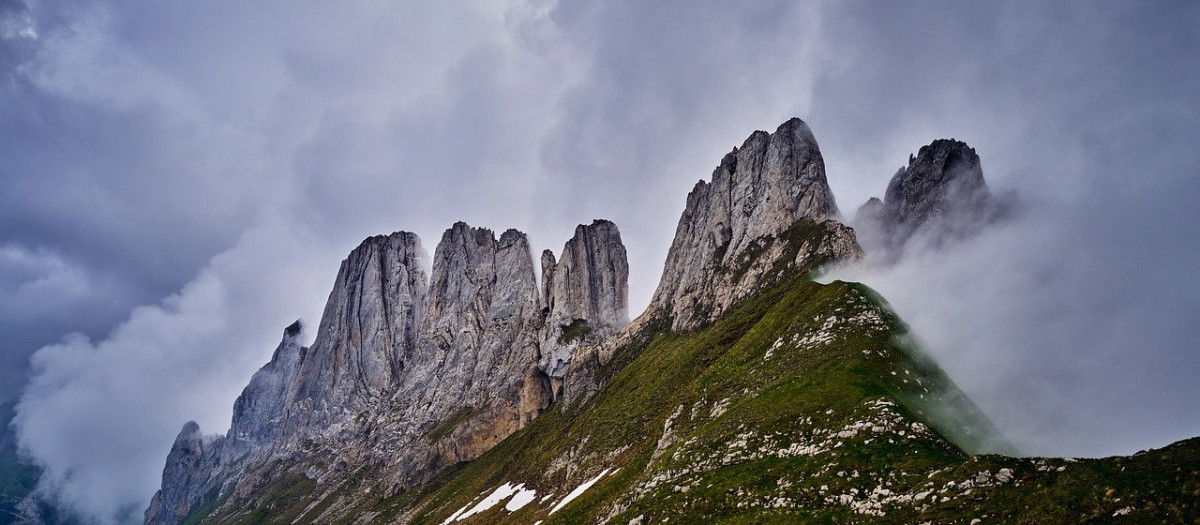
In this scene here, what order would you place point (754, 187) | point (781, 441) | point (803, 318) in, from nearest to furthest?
point (781, 441), point (803, 318), point (754, 187)

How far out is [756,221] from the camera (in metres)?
178

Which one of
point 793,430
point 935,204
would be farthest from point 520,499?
point 935,204

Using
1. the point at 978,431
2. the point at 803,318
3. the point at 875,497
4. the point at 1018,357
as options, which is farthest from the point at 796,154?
the point at 875,497

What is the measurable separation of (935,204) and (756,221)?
58373 mm

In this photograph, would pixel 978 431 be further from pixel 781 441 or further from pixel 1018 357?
pixel 1018 357

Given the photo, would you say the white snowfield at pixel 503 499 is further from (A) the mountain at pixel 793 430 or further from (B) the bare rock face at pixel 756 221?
(B) the bare rock face at pixel 756 221

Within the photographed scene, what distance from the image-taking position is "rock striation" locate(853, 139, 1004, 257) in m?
172

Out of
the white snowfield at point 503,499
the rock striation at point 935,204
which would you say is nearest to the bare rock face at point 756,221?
the rock striation at point 935,204

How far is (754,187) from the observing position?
191500mm

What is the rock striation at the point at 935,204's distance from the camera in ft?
563

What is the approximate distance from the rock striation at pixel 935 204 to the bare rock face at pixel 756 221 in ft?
97.7

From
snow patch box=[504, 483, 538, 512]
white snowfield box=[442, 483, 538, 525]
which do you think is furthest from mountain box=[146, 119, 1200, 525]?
white snowfield box=[442, 483, 538, 525]

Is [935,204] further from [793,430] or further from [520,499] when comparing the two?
[793,430]

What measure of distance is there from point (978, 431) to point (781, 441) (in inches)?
941
